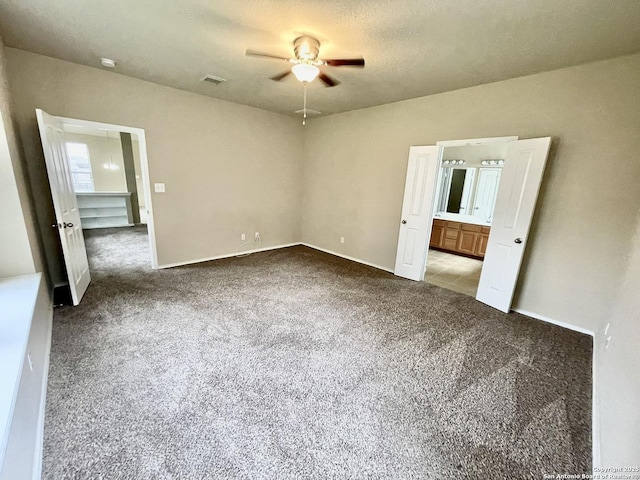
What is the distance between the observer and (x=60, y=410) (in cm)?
161

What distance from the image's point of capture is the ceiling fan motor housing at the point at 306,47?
2.24m

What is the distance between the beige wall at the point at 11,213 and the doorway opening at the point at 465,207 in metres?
5.06

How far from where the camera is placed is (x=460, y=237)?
213 inches

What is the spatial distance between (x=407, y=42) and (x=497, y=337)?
2.89 meters

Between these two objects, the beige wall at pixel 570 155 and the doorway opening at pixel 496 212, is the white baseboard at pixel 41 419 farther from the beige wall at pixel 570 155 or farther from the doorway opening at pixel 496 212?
the beige wall at pixel 570 155

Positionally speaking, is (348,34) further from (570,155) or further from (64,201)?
(64,201)

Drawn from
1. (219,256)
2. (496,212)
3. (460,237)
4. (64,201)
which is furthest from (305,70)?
(460,237)

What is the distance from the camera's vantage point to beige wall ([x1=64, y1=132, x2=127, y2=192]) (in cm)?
769

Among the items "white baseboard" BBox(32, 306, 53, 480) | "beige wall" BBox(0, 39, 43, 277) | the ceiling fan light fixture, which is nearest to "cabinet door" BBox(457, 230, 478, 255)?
the ceiling fan light fixture

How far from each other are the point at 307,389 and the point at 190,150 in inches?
150

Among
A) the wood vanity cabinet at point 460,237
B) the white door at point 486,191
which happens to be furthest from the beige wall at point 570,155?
the white door at point 486,191

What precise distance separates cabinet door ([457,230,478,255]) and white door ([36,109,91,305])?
6.14 m

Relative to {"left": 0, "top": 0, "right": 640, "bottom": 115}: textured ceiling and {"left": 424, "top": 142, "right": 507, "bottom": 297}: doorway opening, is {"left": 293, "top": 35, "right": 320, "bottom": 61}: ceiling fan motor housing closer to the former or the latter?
{"left": 0, "top": 0, "right": 640, "bottom": 115}: textured ceiling

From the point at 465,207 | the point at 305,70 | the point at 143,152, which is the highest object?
the point at 305,70
